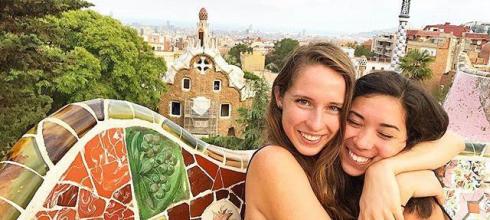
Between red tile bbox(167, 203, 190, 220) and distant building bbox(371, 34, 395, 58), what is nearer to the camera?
red tile bbox(167, 203, 190, 220)

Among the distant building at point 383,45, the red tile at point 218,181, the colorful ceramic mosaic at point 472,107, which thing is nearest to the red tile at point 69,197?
the red tile at point 218,181

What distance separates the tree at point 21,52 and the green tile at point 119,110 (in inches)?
199

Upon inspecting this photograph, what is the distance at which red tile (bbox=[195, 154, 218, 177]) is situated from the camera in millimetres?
1800

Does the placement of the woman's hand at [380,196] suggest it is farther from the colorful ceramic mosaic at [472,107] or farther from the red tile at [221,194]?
the colorful ceramic mosaic at [472,107]

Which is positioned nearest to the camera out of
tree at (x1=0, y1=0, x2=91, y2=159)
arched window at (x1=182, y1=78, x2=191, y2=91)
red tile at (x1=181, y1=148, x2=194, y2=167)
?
red tile at (x1=181, y1=148, x2=194, y2=167)

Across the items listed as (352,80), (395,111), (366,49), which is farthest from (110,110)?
(366,49)

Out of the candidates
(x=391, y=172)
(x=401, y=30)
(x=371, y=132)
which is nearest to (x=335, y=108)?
(x=371, y=132)

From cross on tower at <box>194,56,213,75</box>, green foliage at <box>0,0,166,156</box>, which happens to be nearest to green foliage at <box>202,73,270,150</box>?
cross on tower at <box>194,56,213,75</box>

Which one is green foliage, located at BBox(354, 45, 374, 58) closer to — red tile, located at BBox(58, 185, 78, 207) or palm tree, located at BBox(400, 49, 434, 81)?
palm tree, located at BBox(400, 49, 434, 81)

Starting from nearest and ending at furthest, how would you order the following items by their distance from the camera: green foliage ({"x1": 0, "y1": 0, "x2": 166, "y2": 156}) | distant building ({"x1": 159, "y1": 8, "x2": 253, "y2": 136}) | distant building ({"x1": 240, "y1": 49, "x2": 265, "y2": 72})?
1. green foliage ({"x1": 0, "y1": 0, "x2": 166, "y2": 156})
2. distant building ({"x1": 159, "y1": 8, "x2": 253, "y2": 136})
3. distant building ({"x1": 240, "y1": 49, "x2": 265, "y2": 72})

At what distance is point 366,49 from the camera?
137ft

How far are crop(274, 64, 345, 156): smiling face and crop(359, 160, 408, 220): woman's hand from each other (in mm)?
207

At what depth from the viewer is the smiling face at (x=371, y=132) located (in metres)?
1.50

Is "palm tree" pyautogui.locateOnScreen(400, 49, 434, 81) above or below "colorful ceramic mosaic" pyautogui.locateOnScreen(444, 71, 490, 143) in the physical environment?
below
